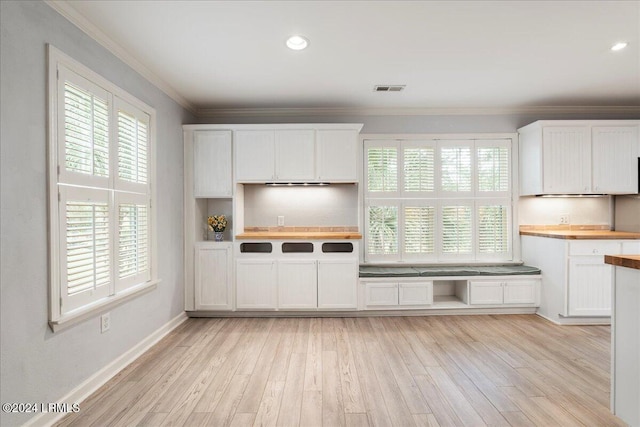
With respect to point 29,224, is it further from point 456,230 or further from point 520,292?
point 520,292

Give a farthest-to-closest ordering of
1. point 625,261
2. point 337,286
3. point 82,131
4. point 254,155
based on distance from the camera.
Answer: point 254,155
point 337,286
point 82,131
point 625,261

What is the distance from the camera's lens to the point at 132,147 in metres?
2.82

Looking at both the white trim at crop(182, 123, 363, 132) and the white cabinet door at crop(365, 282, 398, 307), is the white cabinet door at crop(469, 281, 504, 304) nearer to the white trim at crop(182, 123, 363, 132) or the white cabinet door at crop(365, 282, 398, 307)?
the white cabinet door at crop(365, 282, 398, 307)

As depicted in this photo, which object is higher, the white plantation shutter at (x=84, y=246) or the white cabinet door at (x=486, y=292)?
the white plantation shutter at (x=84, y=246)

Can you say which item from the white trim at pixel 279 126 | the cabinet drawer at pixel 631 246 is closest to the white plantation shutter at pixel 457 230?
Answer: the cabinet drawer at pixel 631 246

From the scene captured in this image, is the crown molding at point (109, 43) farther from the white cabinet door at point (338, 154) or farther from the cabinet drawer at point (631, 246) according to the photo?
the cabinet drawer at point (631, 246)

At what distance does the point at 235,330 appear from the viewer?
11.5ft

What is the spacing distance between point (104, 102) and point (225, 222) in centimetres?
195

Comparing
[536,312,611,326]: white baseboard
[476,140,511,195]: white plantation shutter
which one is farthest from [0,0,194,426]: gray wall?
[536,312,611,326]: white baseboard

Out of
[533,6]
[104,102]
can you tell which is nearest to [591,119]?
[533,6]

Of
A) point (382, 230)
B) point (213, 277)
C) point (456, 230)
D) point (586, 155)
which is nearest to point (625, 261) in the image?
point (456, 230)

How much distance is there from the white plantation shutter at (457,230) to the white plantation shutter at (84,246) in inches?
146

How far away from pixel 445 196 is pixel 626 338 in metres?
2.65

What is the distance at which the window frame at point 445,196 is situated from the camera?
4242mm
